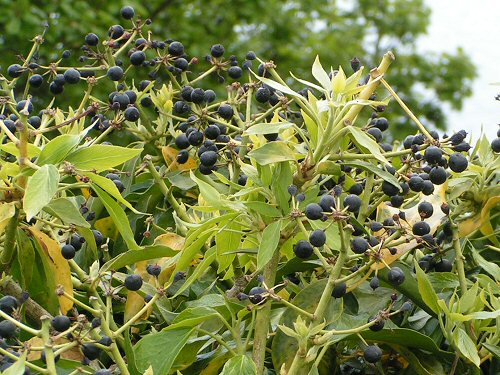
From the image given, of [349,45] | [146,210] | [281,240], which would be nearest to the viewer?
[281,240]

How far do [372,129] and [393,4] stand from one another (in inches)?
541

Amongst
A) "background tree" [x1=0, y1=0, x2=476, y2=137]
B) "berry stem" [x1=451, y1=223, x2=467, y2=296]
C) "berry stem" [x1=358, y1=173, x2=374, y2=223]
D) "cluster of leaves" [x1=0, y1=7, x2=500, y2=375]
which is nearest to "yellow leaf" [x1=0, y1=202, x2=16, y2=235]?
"cluster of leaves" [x1=0, y1=7, x2=500, y2=375]

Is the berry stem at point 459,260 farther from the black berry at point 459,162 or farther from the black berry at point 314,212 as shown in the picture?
the black berry at point 314,212

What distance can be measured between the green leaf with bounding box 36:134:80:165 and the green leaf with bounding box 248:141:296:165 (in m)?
0.20

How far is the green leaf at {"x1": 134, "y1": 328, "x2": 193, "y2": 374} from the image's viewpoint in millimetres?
1023

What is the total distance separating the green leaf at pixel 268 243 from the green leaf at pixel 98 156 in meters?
0.18

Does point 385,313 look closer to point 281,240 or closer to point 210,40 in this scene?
point 281,240

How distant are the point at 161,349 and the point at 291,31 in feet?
33.5

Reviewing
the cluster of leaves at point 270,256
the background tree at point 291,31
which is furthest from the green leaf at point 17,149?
the background tree at point 291,31

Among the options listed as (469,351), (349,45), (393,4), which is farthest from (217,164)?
(393,4)

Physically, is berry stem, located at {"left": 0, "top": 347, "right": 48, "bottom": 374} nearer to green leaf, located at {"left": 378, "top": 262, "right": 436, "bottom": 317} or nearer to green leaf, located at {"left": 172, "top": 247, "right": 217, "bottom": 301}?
green leaf, located at {"left": 172, "top": 247, "right": 217, "bottom": 301}

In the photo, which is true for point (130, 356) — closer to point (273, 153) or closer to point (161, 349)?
point (161, 349)

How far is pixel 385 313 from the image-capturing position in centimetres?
99

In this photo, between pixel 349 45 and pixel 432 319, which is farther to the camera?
pixel 349 45
